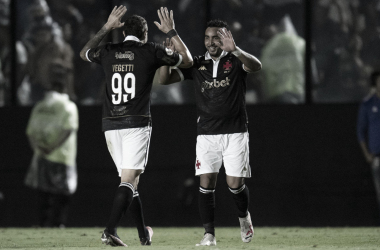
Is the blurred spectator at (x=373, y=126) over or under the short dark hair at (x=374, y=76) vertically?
under

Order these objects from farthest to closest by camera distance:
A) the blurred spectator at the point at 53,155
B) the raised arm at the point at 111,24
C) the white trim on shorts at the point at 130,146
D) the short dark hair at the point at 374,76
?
the blurred spectator at the point at 53,155 → the short dark hair at the point at 374,76 → the raised arm at the point at 111,24 → the white trim on shorts at the point at 130,146

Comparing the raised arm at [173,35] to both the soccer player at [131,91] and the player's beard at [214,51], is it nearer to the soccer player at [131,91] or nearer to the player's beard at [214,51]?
the soccer player at [131,91]

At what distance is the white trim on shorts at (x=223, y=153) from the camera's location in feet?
25.8

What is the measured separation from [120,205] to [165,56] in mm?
1479

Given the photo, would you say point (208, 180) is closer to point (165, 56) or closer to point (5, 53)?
point (165, 56)

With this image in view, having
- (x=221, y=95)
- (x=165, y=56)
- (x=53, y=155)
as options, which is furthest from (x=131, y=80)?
(x=53, y=155)

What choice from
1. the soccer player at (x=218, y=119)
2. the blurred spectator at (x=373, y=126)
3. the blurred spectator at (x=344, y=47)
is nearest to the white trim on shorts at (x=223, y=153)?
the soccer player at (x=218, y=119)

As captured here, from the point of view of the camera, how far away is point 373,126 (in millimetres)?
10617

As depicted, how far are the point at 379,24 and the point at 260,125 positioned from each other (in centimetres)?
237

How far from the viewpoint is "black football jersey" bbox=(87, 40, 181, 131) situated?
7.45 m

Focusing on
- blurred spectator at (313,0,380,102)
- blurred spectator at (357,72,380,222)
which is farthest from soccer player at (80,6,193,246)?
blurred spectator at (313,0,380,102)

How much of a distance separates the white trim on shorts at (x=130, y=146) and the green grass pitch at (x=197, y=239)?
2.57 ft

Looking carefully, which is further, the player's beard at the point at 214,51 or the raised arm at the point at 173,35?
the player's beard at the point at 214,51

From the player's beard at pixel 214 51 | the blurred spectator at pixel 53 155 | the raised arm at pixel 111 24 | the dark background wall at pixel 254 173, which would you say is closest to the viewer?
the raised arm at pixel 111 24
